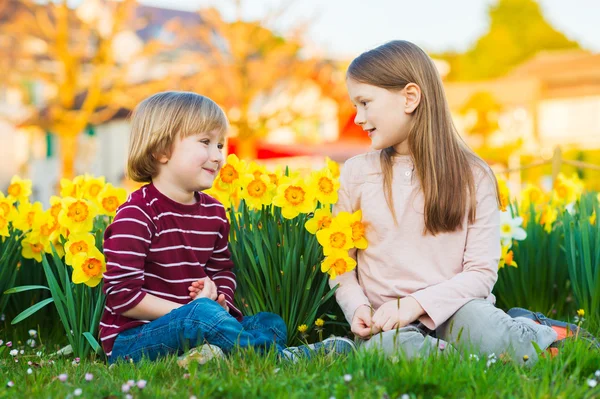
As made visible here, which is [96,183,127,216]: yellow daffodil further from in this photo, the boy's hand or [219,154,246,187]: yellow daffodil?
the boy's hand

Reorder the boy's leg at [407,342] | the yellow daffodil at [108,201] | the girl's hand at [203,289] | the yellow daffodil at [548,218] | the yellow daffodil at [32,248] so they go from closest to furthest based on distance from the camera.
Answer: the boy's leg at [407,342]
the girl's hand at [203,289]
the yellow daffodil at [108,201]
the yellow daffodil at [32,248]
the yellow daffodil at [548,218]

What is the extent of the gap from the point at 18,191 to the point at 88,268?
980 mm

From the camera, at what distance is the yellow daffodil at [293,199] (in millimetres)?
2840

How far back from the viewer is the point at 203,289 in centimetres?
268

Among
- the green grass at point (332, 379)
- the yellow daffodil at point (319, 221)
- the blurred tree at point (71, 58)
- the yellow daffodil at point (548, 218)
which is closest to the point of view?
the green grass at point (332, 379)

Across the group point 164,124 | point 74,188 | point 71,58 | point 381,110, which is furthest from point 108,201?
point 71,58

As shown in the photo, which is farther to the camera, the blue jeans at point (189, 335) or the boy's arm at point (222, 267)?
the boy's arm at point (222, 267)

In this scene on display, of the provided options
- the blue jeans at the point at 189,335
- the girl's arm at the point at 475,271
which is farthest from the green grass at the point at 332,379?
the girl's arm at the point at 475,271

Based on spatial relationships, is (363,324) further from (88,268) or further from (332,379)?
(88,268)

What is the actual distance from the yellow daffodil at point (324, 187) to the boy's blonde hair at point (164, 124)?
1.33 feet

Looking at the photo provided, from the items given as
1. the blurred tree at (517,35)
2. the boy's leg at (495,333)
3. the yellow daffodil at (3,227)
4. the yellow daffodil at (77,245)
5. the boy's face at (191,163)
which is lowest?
the boy's leg at (495,333)

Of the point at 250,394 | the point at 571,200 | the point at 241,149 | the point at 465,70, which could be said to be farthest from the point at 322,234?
the point at 465,70

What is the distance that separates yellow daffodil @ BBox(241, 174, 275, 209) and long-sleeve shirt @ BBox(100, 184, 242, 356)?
127mm

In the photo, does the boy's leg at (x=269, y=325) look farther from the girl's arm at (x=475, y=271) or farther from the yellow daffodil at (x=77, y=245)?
the yellow daffodil at (x=77, y=245)
